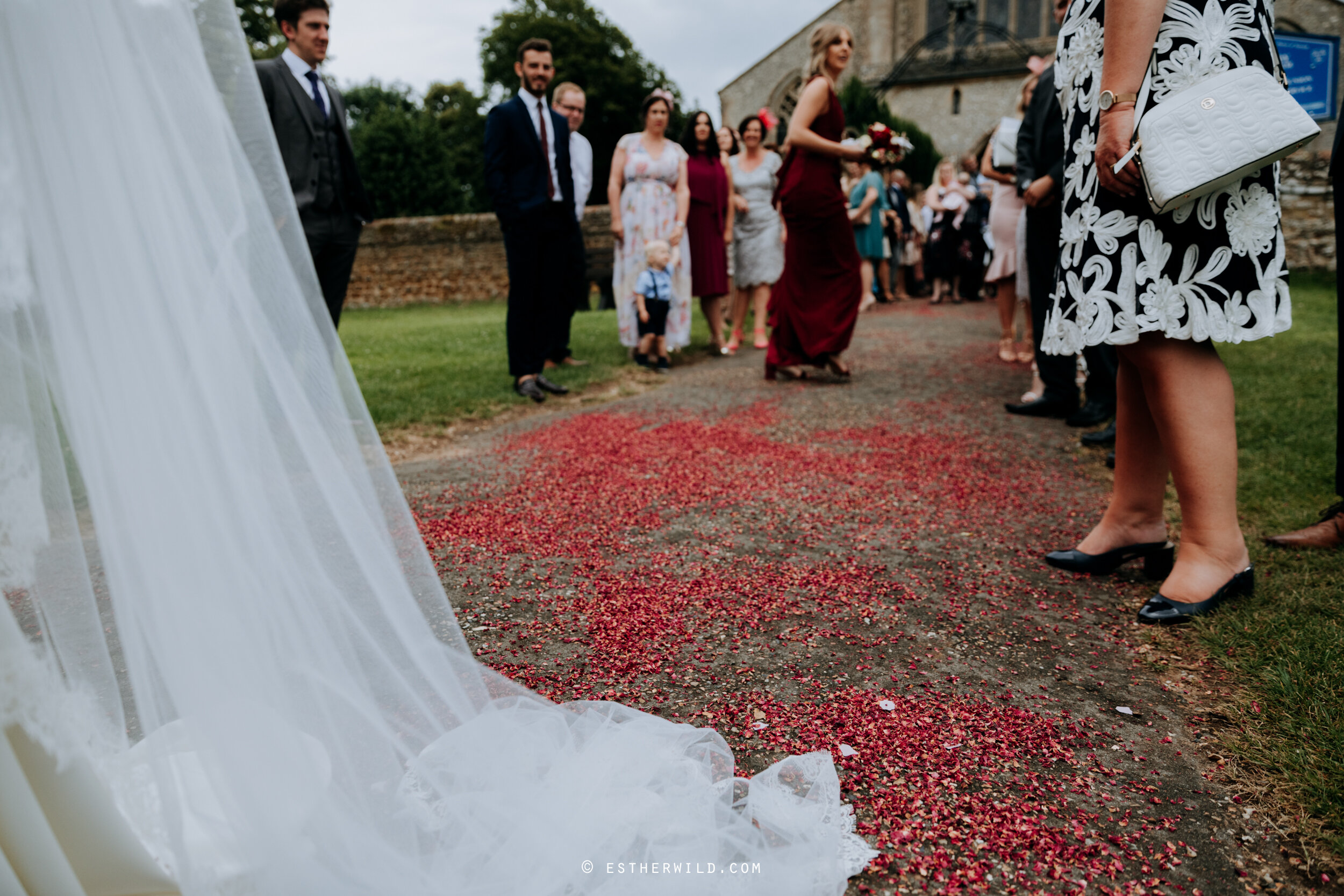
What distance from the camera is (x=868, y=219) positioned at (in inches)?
487

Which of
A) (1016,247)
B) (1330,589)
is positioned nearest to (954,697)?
(1330,589)

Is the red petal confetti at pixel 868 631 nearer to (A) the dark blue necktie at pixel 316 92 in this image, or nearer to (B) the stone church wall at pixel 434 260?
(A) the dark blue necktie at pixel 316 92

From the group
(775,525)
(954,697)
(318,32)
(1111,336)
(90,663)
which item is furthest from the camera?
(318,32)

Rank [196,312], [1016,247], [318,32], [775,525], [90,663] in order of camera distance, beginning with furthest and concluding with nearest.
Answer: [1016,247], [318,32], [775,525], [196,312], [90,663]

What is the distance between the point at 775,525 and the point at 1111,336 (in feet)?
4.42

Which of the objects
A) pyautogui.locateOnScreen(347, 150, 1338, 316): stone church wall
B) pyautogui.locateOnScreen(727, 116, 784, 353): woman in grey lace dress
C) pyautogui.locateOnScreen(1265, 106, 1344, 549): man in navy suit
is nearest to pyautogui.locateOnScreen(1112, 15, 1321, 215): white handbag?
pyautogui.locateOnScreen(1265, 106, 1344, 549): man in navy suit

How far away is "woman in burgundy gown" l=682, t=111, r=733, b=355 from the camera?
8234mm

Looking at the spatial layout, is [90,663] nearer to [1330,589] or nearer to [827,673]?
[827,673]

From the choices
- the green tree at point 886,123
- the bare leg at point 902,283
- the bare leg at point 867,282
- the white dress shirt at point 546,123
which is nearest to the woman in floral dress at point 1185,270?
the white dress shirt at point 546,123

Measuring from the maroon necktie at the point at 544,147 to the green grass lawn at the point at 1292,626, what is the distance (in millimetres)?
4442

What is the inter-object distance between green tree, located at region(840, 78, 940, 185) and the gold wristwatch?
2294 cm

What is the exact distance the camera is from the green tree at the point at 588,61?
125 feet

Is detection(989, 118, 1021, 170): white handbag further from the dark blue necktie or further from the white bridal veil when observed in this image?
the white bridal veil

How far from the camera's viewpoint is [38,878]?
103cm
